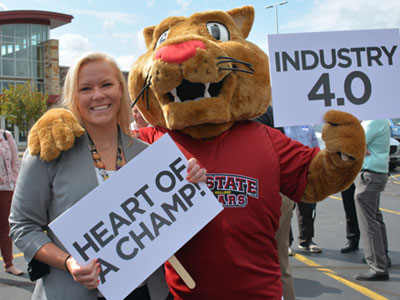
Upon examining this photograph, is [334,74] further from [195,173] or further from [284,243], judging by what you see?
[284,243]

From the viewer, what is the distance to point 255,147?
7.06 ft

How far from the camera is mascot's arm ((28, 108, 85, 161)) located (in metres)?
1.77

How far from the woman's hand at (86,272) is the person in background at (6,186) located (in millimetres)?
3412

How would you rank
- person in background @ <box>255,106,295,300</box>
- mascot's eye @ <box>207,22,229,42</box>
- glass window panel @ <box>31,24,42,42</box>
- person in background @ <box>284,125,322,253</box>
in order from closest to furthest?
1. mascot's eye @ <box>207,22,229,42</box>
2. person in background @ <box>255,106,295,300</box>
3. person in background @ <box>284,125,322,253</box>
4. glass window panel @ <box>31,24,42,42</box>

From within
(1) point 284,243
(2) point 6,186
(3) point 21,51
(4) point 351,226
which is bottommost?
(4) point 351,226

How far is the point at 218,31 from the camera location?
90.1 inches

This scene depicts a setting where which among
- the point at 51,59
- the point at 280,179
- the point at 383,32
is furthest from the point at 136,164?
the point at 51,59

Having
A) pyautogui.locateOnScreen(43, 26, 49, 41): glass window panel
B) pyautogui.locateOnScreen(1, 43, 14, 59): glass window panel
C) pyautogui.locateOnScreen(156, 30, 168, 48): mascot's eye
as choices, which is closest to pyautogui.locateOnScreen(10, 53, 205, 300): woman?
pyautogui.locateOnScreen(156, 30, 168, 48): mascot's eye

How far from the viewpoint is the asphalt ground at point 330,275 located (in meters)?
4.03

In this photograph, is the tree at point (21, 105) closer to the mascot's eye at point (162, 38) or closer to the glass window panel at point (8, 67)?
the glass window panel at point (8, 67)

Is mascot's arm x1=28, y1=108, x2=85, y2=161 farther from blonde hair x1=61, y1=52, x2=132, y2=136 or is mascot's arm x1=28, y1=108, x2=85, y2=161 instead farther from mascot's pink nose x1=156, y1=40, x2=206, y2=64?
mascot's pink nose x1=156, y1=40, x2=206, y2=64

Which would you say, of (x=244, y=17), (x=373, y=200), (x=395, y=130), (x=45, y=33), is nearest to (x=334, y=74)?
(x=244, y=17)

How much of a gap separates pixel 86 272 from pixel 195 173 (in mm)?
652

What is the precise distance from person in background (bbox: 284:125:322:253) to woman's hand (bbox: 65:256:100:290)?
3.77 m
